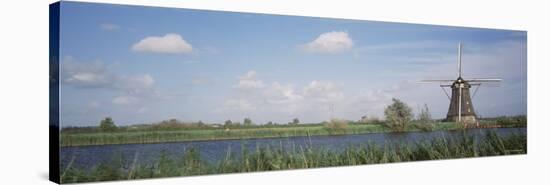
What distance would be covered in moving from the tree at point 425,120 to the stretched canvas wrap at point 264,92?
0.02 metres

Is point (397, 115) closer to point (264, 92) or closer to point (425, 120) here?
point (425, 120)

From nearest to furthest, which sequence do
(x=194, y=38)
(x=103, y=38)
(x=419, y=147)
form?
(x=103, y=38)
(x=194, y=38)
(x=419, y=147)

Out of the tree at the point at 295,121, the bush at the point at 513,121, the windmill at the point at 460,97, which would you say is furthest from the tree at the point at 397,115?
the bush at the point at 513,121

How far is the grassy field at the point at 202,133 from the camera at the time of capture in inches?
421

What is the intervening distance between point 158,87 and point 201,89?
68cm

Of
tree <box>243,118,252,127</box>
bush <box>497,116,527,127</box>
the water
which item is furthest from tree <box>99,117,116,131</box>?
bush <box>497,116,527,127</box>

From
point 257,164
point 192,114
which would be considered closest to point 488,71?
point 257,164

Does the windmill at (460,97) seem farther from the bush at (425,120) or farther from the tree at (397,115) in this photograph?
the tree at (397,115)

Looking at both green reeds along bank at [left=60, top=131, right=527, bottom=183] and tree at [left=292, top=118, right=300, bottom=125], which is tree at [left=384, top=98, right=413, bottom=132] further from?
tree at [left=292, top=118, right=300, bottom=125]

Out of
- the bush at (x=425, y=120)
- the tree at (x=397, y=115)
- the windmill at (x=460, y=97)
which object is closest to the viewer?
the tree at (x=397, y=115)

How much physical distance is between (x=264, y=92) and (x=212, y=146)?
1158mm

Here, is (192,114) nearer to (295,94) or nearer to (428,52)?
(295,94)

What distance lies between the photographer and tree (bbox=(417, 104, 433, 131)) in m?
13.8

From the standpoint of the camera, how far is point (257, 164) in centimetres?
1212
